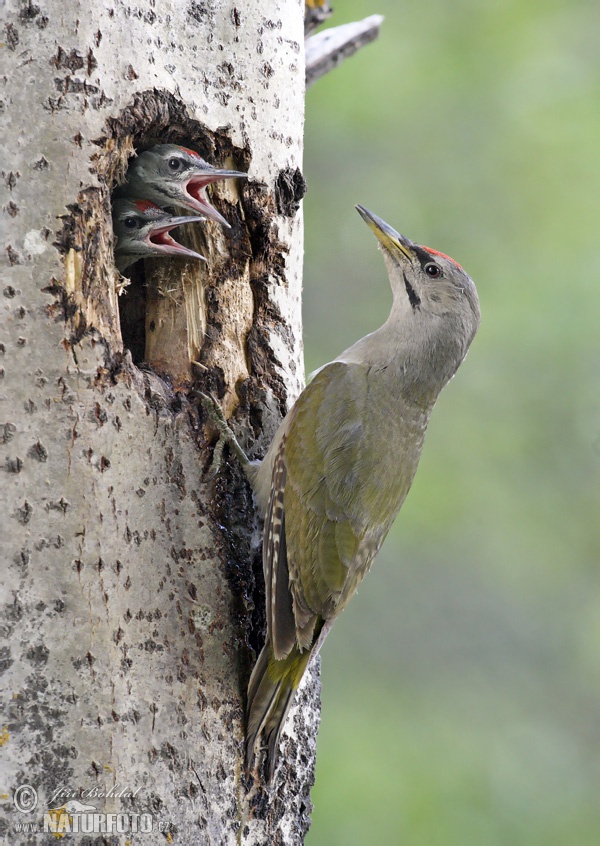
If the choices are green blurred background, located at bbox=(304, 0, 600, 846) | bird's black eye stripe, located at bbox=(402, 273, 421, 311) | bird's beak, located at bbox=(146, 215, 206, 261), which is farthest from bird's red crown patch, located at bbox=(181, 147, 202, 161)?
green blurred background, located at bbox=(304, 0, 600, 846)

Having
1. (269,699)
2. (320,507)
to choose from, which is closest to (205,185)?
(320,507)

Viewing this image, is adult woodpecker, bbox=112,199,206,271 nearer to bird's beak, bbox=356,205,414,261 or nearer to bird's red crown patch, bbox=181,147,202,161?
bird's red crown patch, bbox=181,147,202,161

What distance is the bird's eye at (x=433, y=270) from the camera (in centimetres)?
388

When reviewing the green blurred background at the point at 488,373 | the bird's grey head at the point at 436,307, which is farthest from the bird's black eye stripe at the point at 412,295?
the green blurred background at the point at 488,373

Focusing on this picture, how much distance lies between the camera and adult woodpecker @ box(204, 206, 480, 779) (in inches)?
115

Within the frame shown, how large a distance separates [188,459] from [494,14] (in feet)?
20.6

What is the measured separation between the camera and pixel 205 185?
3.30 m

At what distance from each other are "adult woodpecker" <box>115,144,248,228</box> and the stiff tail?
4.43 feet

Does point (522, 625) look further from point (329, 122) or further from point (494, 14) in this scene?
point (494, 14)

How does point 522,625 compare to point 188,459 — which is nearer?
point 188,459

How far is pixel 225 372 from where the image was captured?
10.3 feet

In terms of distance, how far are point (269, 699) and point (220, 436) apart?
0.75 meters

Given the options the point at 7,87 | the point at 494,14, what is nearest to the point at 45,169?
the point at 7,87

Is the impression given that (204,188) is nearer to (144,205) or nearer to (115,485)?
(144,205)
